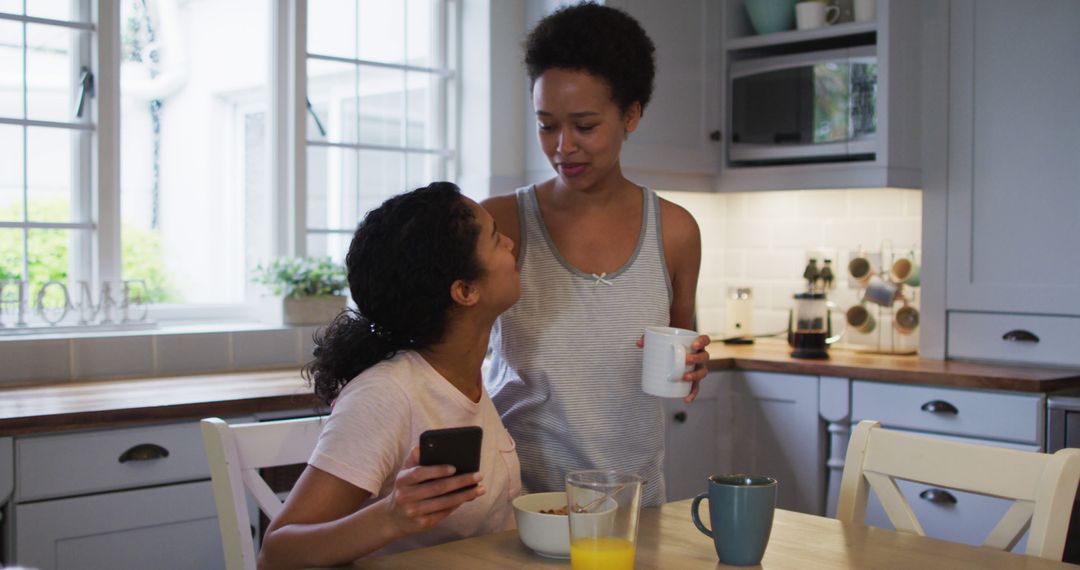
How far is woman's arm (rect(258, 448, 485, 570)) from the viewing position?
1.21 meters

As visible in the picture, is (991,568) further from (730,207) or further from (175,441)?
(730,207)

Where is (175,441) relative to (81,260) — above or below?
below

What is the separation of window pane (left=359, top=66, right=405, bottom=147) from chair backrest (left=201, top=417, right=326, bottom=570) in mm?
2149

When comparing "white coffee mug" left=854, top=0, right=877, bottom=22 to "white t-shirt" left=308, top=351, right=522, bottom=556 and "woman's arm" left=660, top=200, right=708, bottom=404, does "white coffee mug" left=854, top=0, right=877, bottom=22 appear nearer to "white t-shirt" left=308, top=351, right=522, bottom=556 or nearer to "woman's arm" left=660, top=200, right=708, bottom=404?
"woman's arm" left=660, top=200, right=708, bottom=404

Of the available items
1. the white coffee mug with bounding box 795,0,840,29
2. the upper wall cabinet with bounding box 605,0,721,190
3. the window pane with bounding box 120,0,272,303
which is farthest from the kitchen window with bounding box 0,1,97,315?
the white coffee mug with bounding box 795,0,840,29

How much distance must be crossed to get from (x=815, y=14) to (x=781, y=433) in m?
1.40

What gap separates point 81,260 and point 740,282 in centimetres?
232

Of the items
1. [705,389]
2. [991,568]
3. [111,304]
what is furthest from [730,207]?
[991,568]

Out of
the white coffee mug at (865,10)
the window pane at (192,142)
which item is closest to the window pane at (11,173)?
the window pane at (192,142)

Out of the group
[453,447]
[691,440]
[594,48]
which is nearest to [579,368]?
[594,48]

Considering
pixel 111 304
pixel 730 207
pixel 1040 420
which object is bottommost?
pixel 1040 420

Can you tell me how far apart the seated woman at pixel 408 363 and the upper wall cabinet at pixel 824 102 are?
2228 millimetres

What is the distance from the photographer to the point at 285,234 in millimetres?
3535

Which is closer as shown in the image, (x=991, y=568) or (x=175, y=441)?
(x=991, y=568)
